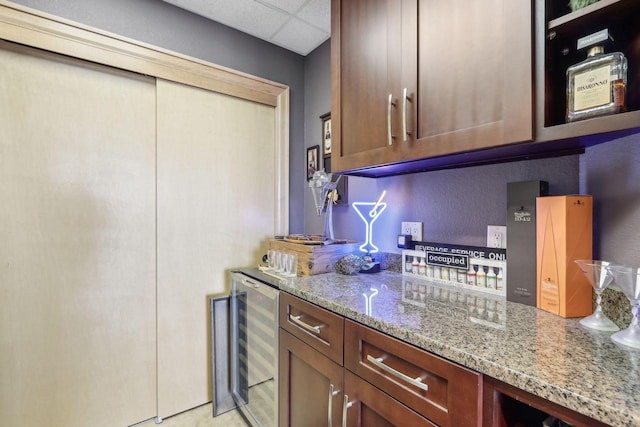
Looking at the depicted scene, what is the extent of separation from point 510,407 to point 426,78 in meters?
1.02

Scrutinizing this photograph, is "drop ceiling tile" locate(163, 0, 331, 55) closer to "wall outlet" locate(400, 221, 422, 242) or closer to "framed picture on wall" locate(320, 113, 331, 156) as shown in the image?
"framed picture on wall" locate(320, 113, 331, 156)

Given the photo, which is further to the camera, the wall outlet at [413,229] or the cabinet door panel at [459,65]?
the wall outlet at [413,229]

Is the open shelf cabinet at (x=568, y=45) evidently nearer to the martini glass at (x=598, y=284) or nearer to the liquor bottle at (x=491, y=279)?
the martini glass at (x=598, y=284)

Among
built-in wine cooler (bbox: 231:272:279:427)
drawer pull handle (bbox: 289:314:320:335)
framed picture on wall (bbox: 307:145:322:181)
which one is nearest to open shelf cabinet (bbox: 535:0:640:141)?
drawer pull handle (bbox: 289:314:320:335)

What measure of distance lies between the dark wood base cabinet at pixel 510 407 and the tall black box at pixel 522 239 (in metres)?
0.42

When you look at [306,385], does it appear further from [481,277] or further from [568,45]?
[568,45]

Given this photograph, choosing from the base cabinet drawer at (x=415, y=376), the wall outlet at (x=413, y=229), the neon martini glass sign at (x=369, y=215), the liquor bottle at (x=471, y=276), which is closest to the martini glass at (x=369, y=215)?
the neon martini glass sign at (x=369, y=215)

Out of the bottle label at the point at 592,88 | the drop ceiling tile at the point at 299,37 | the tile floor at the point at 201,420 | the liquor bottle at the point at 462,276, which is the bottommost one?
the tile floor at the point at 201,420

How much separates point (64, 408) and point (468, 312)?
2.08 m

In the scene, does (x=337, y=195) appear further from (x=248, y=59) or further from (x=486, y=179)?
(x=248, y=59)

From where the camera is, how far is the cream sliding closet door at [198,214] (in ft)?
5.97

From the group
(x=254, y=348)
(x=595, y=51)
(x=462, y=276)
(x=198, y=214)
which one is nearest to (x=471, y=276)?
(x=462, y=276)

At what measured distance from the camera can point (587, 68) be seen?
2.58ft

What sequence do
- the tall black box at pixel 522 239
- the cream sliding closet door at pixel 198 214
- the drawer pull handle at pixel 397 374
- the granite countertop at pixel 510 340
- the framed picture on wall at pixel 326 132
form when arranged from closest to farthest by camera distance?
the granite countertop at pixel 510 340 → the drawer pull handle at pixel 397 374 → the tall black box at pixel 522 239 → the cream sliding closet door at pixel 198 214 → the framed picture on wall at pixel 326 132
